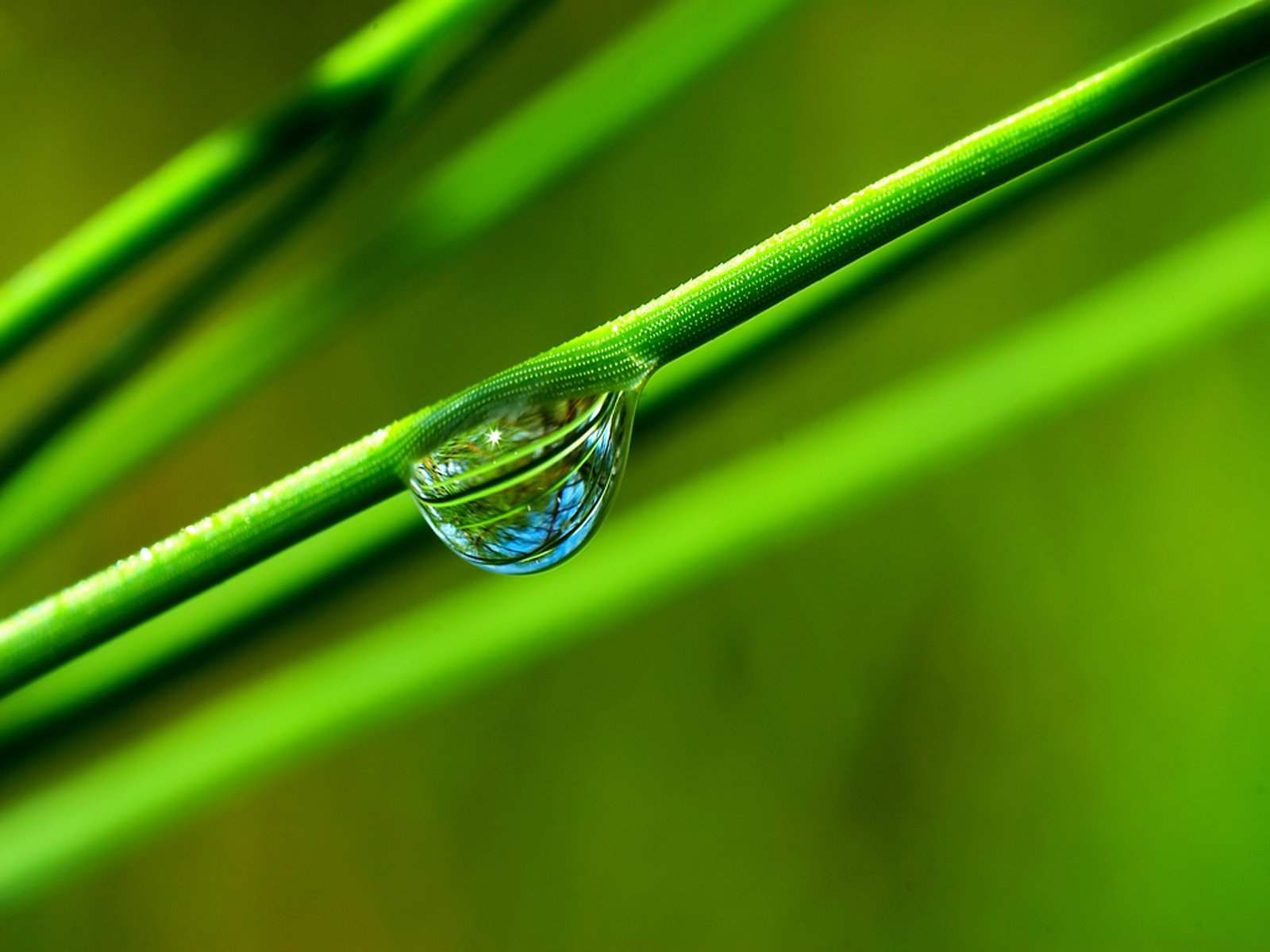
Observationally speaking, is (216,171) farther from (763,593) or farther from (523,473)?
(763,593)

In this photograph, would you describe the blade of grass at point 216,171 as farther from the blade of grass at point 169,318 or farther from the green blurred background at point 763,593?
the green blurred background at point 763,593

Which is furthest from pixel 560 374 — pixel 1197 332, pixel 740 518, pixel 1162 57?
pixel 1197 332

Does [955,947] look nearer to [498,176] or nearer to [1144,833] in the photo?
[1144,833]

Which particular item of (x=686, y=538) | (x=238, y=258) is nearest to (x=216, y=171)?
(x=238, y=258)

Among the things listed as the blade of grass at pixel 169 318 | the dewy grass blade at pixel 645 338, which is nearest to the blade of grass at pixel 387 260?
the blade of grass at pixel 169 318

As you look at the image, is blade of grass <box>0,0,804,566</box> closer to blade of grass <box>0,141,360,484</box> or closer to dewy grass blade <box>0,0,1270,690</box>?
blade of grass <box>0,141,360,484</box>
